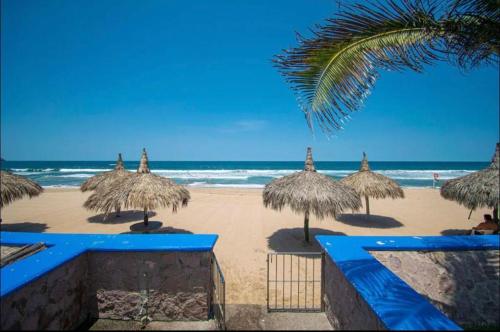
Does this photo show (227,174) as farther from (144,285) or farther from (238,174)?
(144,285)

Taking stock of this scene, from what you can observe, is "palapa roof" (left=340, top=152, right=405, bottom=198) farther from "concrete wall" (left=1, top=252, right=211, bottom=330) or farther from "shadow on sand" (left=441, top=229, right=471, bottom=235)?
"concrete wall" (left=1, top=252, right=211, bottom=330)

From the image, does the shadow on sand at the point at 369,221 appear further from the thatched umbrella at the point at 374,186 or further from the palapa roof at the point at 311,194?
the palapa roof at the point at 311,194

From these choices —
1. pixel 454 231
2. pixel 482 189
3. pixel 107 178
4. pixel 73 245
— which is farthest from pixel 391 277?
pixel 107 178

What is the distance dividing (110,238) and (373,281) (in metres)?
3.22

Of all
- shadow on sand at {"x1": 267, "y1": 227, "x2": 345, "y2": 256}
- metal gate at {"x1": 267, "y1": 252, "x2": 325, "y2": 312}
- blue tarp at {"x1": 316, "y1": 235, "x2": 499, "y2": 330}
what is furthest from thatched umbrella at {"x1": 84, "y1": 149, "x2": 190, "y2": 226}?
blue tarp at {"x1": 316, "y1": 235, "x2": 499, "y2": 330}

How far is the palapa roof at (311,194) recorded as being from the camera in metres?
7.06

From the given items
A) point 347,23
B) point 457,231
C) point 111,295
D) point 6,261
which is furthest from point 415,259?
point 457,231

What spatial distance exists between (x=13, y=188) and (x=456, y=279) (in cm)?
1117

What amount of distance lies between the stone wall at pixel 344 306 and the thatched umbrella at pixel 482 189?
6502 millimetres

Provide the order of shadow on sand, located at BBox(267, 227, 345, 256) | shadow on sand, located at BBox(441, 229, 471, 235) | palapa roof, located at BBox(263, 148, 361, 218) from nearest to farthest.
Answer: palapa roof, located at BBox(263, 148, 361, 218), shadow on sand, located at BBox(267, 227, 345, 256), shadow on sand, located at BBox(441, 229, 471, 235)

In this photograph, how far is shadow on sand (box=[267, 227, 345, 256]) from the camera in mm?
7612

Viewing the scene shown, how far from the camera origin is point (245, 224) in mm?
10281

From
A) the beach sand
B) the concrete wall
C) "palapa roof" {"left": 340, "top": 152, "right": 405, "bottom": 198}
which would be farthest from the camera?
"palapa roof" {"left": 340, "top": 152, "right": 405, "bottom": 198}

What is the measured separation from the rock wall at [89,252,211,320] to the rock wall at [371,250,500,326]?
2585 mm
